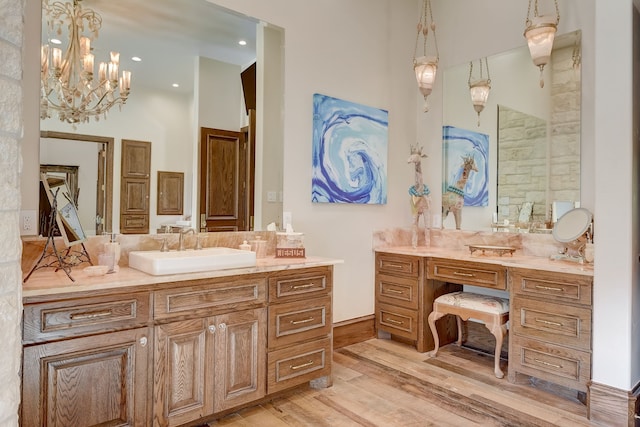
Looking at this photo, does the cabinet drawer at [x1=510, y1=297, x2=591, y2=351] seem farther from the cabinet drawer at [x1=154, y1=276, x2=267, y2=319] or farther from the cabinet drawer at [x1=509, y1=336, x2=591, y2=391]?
the cabinet drawer at [x1=154, y1=276, x2=267, y2=319]

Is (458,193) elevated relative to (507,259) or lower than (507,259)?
elevated

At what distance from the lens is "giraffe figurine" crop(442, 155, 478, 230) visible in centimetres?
366

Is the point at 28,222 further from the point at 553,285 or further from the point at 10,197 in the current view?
the point at 553,285

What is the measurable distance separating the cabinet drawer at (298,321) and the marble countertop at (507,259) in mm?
1095

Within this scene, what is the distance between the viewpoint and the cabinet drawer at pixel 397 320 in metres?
3.37

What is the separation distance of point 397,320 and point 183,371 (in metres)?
2.02

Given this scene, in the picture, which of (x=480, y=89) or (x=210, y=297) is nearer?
(x=210, y=297)

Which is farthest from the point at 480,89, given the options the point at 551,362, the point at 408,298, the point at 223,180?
the point at 223,180

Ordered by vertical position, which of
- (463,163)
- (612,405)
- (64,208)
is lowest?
(612,405)

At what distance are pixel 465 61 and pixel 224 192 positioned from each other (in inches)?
101

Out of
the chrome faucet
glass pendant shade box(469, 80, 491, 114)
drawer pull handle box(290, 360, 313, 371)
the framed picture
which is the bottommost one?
drawer pull handle box(290, 360, 313, 371)

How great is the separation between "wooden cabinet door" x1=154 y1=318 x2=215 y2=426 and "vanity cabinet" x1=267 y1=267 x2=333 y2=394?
39 centimetres

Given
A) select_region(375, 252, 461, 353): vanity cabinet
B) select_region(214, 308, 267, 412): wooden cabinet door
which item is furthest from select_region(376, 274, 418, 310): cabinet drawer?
select_region(214, 308, 267, 412): wooden cabinet door

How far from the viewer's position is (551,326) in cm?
256
